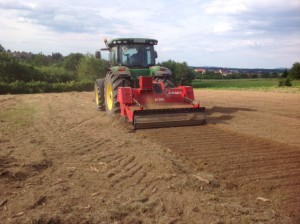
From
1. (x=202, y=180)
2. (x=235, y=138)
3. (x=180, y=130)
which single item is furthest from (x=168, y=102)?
(x=202, y=180)

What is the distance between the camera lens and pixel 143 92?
9.40 meters

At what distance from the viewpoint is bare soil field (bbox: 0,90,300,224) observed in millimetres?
3832

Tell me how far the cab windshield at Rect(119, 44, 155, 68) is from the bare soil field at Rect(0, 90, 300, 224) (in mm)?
3010

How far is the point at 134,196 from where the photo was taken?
4277mm

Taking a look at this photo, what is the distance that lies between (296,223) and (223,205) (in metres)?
0.77

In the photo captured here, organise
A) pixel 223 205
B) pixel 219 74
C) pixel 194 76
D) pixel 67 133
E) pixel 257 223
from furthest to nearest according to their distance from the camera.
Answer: pixel 219 74 < pixel 194 76 < pixel 67 133 < pixel 223 205 < pixel 257 223

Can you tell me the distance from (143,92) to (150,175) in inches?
181

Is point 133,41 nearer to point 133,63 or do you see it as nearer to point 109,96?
point 133,63

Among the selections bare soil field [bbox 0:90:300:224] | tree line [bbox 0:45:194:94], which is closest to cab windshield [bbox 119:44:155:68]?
bare soil field [bbox 0:90:300:224]

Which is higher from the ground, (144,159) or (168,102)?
(168,102)

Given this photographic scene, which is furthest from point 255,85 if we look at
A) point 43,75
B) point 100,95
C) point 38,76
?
point 100,95

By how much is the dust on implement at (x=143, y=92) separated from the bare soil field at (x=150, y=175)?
30 cm

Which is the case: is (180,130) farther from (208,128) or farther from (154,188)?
(154,188)

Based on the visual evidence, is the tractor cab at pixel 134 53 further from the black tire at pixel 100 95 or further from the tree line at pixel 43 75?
the tree line at pixel 43 75
